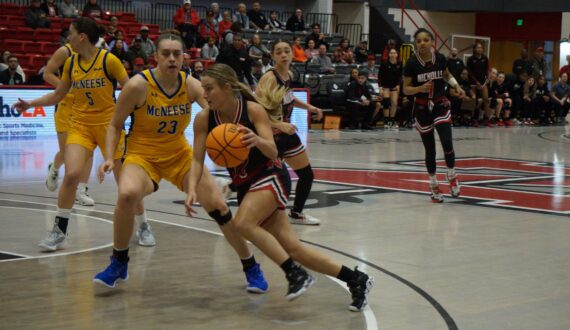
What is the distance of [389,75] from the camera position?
22.6m

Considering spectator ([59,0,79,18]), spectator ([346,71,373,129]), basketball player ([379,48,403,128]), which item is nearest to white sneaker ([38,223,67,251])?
spectator ([346,71,373,129])

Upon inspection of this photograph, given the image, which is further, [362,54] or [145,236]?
[362,54]

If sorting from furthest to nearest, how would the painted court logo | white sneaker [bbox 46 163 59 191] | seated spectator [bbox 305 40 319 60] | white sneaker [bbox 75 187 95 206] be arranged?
seated spectator [bbox 305 40 319 60]
the painted court logo
white sneaker [bbox 46 163 59 191]
white sneaker [bbox 75 187 95 206]

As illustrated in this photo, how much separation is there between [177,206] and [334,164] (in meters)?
4.78

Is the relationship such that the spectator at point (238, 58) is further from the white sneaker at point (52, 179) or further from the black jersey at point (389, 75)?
the white sneaker at point (52, 179)

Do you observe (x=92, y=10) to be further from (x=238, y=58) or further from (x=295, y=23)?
(x=295, y=23)

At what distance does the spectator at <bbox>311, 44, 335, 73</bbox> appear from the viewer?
77.3 ft

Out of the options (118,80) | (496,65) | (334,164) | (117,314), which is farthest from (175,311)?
(496,65)

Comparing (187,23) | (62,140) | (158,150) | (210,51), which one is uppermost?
(187,23)

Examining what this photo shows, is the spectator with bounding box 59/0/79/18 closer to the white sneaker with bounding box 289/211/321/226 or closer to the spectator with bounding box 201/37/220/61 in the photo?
the spectator with bounding box 201/37/220/61

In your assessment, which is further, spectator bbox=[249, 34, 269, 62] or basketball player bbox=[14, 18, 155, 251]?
spectator bbox=[249, 34, 269, 62]

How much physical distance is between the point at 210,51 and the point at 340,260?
15.8m

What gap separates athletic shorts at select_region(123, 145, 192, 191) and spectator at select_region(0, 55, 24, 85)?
1268cm

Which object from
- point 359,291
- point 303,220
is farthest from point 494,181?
point 359,291
